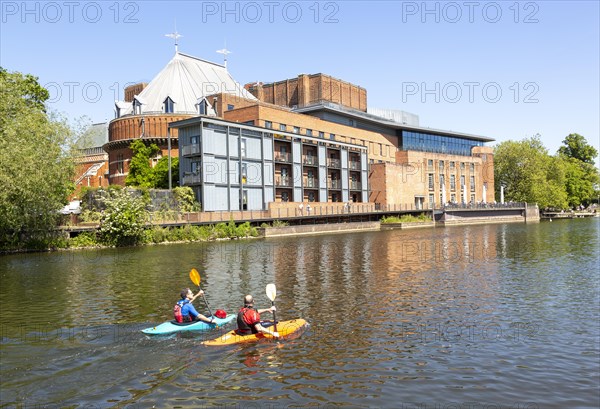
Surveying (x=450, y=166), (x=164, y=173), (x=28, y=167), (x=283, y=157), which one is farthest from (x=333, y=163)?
(x=28, y=167)

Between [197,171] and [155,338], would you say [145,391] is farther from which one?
[197,171]

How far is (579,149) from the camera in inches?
5522

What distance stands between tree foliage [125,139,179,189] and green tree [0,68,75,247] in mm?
22707

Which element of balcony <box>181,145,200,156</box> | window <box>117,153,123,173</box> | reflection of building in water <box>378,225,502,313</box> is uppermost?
window <box>117,153,123,173</box>

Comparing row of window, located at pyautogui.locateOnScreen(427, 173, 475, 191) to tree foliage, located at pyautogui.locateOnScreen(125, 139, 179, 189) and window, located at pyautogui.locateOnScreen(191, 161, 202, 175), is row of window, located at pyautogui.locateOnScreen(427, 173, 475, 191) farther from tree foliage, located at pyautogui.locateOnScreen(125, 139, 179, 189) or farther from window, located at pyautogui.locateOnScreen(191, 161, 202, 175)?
window, located at pyautogui.locateOnScreen(191, 161, 202, 175)

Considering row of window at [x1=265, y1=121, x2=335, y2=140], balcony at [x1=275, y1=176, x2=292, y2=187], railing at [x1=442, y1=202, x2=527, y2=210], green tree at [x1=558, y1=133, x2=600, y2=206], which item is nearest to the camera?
balcony at [x1=275, y1=176, x2=292, y2=187]

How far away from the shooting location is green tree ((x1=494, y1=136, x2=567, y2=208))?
10731cm

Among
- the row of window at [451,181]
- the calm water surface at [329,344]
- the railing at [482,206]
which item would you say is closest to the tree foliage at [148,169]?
the calm water surface at [329,344]

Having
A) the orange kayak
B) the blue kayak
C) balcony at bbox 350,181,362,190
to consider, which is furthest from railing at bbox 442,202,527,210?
the orange kayak

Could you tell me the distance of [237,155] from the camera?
5897cm

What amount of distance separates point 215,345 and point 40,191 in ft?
94.7

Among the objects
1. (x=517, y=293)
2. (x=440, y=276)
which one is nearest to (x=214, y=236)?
(x=440, y=276)

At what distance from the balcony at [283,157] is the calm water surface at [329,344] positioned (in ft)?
134

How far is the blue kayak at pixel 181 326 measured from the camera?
45.2 feet
